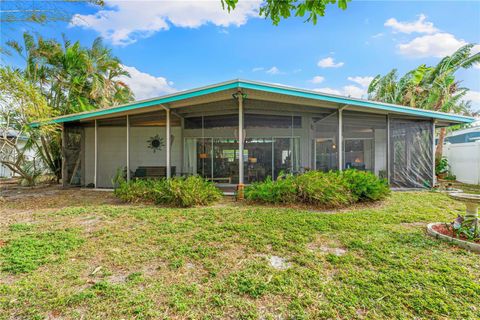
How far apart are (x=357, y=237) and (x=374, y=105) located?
542cm

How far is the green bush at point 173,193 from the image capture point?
19.2 feet

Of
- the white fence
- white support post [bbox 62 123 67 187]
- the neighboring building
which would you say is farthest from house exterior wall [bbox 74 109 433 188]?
the neighboring building

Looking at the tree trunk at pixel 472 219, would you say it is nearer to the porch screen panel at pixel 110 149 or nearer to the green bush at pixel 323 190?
the green bush at pixel 323 190

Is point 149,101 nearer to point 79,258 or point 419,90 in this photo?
point 79,258

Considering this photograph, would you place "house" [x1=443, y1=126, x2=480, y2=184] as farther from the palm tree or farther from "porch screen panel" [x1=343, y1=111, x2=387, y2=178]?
"porch screen panel" [x1=343, y1=111, x2=387, y2=178]

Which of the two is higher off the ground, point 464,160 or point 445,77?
point 445,77

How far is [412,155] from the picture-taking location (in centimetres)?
837

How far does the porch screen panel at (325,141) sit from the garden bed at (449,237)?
448 cm

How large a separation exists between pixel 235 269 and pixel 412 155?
29.5 ft

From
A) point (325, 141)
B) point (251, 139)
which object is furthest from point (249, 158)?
point (325, 141)

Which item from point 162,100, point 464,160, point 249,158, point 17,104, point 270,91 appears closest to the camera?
point 270,91

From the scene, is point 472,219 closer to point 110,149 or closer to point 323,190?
point 323,190

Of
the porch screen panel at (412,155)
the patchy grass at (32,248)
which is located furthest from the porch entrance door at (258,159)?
the patchy grass at (32,248)

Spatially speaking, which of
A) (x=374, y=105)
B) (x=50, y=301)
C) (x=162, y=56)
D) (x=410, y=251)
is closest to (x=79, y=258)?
(x=50, y=301)
